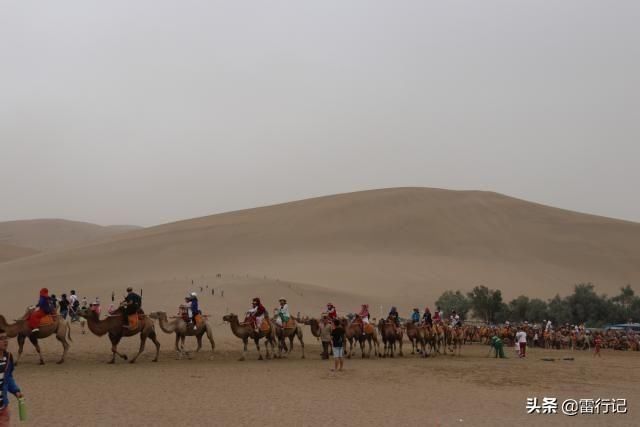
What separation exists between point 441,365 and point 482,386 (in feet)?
18.0

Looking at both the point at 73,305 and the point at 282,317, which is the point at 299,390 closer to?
the point at 282,317

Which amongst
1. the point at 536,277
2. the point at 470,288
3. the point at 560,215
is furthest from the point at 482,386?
the point at 560,215

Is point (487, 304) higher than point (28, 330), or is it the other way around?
point (487, 304)

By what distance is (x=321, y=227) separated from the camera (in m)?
82.6

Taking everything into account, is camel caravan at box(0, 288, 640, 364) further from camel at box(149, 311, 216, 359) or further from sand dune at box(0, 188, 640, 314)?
sand dune at box(0, 188, 640, 314)

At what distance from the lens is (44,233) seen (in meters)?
179

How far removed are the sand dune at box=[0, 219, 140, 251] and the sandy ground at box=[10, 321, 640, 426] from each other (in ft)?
477

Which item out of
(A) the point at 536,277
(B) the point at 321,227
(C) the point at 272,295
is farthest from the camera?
(B) the point at 321,227

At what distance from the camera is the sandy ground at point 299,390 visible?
40.4 ft

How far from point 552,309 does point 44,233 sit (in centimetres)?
15733

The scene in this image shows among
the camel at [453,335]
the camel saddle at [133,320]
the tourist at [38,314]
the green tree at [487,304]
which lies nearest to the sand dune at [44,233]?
the green tree at [487,304]

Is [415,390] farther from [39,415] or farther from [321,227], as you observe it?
[321,227]

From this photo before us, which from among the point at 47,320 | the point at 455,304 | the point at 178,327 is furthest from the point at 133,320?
the point at 455,304

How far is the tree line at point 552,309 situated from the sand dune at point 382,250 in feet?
17.9
